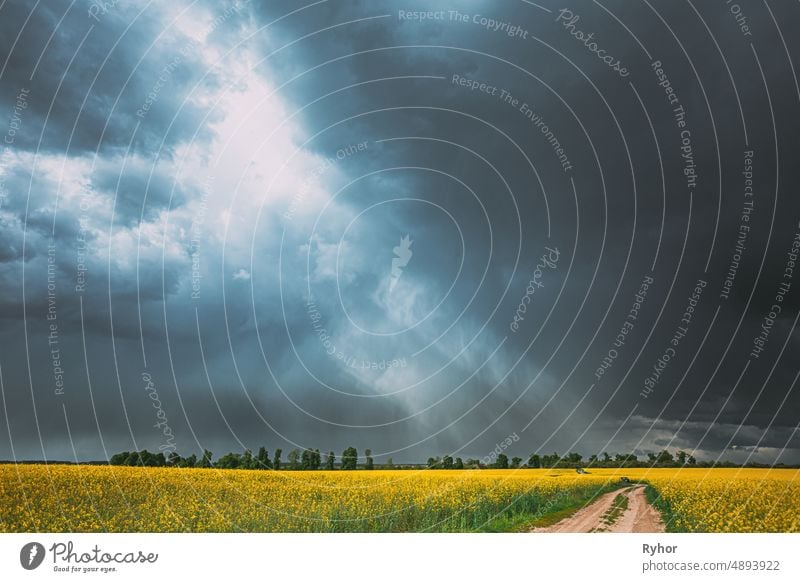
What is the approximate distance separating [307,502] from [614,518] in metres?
11.1

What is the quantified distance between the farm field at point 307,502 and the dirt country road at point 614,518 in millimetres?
688

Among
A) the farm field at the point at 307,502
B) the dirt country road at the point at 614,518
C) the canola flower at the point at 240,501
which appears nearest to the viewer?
the canola flower at the point at 240,501

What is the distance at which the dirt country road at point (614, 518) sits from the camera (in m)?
19.8

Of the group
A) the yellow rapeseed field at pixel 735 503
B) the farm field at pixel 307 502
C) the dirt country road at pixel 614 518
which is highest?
the farm field at pixel 307 502

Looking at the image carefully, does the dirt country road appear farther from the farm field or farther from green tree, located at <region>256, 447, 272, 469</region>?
green tree, located at <region>256, 447, 272, 469</region>

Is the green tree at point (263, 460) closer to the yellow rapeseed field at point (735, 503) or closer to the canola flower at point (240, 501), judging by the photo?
the canola flower at point (240, 501)

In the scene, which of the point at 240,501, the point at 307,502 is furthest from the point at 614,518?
the point at 240,501

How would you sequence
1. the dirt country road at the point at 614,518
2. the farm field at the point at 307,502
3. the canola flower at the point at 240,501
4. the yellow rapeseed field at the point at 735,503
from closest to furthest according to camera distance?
the canola flower at the point at 240,501 → the farm field at the point at 307,502 → the yellow rapeseed field at the point at 735,503 → the dirt country road at the point at 614,518

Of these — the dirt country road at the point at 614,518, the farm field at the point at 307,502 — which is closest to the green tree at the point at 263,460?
the farm field at the point at 307,502

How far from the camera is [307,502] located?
19.1m

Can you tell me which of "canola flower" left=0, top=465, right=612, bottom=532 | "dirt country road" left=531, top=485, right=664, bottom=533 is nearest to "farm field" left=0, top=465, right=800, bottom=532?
"canola flower" left=0, top=465, right=612, bottom=532
